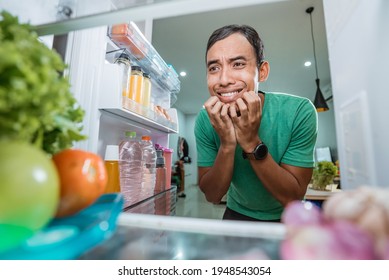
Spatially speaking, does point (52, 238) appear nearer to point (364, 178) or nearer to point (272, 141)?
point (364, 178)

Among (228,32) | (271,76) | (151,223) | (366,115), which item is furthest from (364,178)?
(271,76)

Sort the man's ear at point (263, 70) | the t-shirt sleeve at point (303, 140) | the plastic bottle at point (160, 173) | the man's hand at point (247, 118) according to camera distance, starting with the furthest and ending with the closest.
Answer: the plastic bottle at point (160, 173)
the man's ear at point (263, 70)
the t-shirt sleeve at point (303, 140)
the man's hand at point (247, 118)

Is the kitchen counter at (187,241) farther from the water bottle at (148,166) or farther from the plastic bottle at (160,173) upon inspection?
the plastic bottle at (160,173)

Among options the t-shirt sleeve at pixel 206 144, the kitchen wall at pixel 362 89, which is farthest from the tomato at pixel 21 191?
the t-shirt sleeve at pixel 206 144

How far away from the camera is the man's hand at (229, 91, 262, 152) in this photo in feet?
2.30

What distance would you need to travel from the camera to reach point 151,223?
0.38 m

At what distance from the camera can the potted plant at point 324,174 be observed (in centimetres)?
176

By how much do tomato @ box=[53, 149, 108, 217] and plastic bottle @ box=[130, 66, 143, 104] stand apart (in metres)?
0.69

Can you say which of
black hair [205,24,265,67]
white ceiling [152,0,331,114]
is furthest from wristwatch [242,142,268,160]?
white ceiling [152,0,331,114]

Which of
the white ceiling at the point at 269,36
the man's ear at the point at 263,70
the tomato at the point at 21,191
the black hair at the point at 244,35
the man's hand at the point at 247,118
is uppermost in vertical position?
the white ceiling at the point at 269,36

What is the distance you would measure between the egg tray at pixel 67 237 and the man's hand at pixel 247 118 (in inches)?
20.3

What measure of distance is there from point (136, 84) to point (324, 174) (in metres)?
1.74

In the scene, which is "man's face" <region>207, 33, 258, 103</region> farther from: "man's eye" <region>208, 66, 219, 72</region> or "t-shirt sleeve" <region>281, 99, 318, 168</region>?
"t-shirt sleeve" <region>281, 99, 318, 168</region>

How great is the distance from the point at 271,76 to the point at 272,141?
3.66 m
